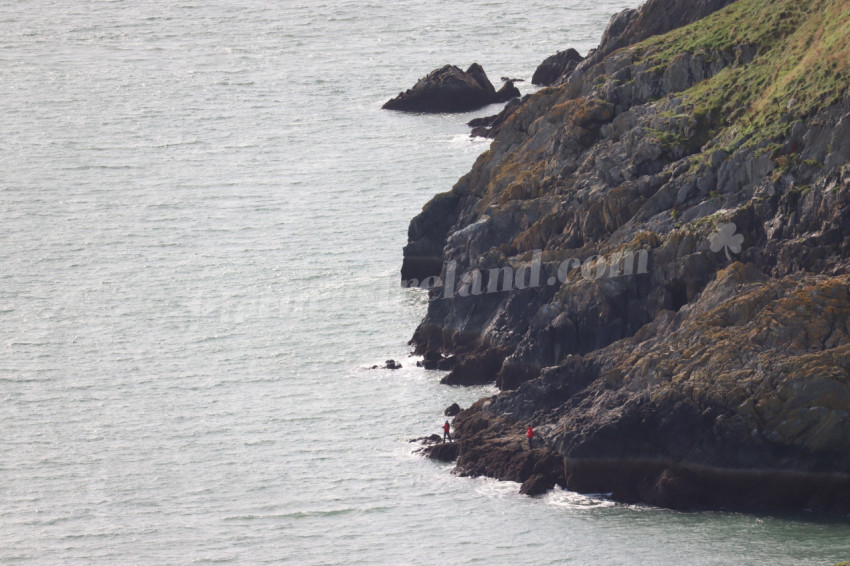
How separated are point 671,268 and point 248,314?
112ft

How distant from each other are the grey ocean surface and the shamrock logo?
1376 cm

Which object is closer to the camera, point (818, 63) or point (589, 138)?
point (818, 63)

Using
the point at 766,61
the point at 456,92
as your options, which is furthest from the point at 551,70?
the point at 766,61

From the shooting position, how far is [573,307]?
303 feet

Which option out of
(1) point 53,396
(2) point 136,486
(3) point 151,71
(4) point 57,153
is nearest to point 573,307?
(2) point 136,486

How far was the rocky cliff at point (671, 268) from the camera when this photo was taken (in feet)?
260

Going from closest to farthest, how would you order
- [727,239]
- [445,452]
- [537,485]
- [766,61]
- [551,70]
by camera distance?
[537,485], [727,239], [445,452], [766,61], [551,70]

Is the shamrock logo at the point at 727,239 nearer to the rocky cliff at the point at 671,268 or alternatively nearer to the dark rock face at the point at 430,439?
the rocky cliff at the point at 671,268

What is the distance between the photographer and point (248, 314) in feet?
378

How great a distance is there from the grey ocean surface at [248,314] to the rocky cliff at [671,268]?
2558 mm

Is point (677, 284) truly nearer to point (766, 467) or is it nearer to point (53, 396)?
point (766, 467)

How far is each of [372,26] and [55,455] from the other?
354 feet

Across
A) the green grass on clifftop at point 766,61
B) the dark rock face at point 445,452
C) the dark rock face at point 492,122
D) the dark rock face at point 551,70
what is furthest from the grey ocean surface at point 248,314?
the green grass on clifftop at point 766,61

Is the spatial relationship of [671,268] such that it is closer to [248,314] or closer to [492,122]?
[248,314]
